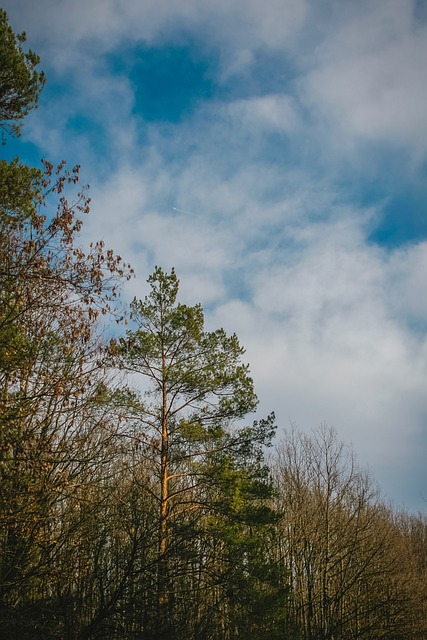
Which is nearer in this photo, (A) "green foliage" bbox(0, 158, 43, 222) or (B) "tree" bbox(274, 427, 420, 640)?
(A) "green foliage" bbox(0, 158, 43, 222)

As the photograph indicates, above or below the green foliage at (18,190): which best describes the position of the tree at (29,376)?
below

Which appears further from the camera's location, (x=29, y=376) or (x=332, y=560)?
(x=332, y=560)

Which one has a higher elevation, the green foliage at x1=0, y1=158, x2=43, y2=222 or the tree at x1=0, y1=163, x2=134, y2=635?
the green foliage at x1=0, y1=158, x2=43, y2=222

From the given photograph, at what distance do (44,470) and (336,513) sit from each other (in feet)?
69.2

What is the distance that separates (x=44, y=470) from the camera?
19.6 ft

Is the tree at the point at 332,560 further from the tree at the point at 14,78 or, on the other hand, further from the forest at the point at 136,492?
the tree at the point at 14,78

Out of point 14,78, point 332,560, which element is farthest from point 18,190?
point 332,560

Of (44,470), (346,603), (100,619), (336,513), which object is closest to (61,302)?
(44,470)

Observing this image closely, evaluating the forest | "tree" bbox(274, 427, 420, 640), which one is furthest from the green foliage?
"tree" bbox(274, 427, 420, 640)

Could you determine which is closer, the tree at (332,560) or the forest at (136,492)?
the forest at (136,492)

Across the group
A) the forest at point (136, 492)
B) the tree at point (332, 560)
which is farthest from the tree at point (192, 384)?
the tree at point (332, 560)

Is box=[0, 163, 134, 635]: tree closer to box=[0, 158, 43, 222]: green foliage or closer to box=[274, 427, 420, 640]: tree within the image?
box=[0, 158, 43, 222]: green foliage

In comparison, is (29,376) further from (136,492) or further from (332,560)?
(332,560)

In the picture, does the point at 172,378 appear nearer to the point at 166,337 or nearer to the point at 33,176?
the point at 166,337
